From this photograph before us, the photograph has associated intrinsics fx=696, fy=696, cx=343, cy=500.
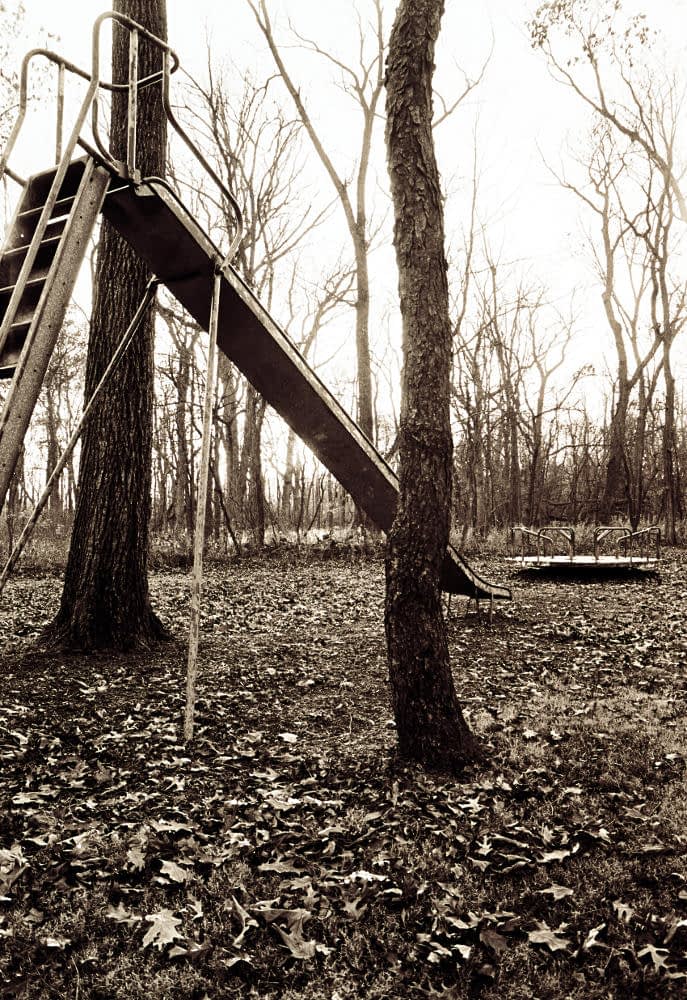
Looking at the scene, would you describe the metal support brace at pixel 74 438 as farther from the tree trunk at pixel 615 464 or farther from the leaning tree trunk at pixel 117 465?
the tree trunk at pixel 615 464

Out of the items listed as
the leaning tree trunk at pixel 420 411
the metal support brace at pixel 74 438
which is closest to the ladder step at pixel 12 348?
the metal support brace at pixel 74 438

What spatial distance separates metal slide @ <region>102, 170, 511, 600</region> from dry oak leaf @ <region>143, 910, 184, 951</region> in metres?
4.32

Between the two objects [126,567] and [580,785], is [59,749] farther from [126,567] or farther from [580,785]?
[580,785]

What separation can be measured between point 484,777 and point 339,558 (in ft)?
40.8

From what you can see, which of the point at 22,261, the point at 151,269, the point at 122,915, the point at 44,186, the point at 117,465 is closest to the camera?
the point at 122,915

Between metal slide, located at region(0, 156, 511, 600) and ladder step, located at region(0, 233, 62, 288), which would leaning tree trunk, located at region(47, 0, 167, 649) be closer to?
metal slide, located at region(0, 156, 511, 600)

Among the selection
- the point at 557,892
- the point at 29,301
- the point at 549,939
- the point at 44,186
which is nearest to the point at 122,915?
the point at 549,939

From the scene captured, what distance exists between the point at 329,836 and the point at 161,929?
3.32ft

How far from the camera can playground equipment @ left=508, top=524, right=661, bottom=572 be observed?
13133mm

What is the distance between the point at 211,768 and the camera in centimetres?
439

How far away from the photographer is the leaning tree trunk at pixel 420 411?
4156mm

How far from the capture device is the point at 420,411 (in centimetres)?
415

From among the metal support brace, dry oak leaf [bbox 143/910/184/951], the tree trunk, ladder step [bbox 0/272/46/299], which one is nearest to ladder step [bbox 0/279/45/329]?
ladder step [bbox 0/272/46/299]

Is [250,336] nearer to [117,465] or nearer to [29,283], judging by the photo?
[117,465]
